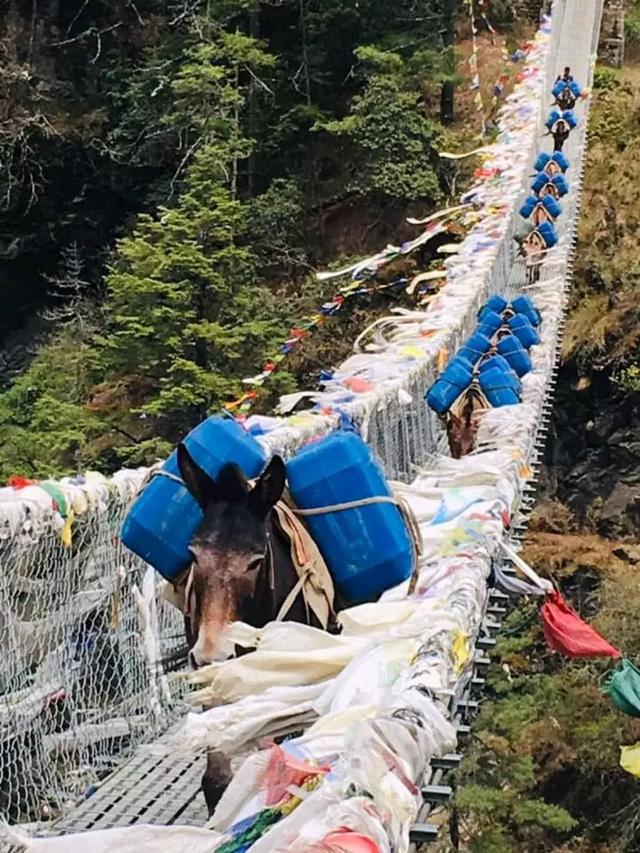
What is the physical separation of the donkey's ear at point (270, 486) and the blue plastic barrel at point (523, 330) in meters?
5.29

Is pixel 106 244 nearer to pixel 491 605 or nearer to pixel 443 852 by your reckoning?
pixel 443 852

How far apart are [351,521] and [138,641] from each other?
173 centimetres

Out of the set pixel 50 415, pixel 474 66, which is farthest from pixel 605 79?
pixel 50 415

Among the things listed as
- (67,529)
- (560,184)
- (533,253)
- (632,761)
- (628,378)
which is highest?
(67,529)

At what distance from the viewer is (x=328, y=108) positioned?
1756 centimetres

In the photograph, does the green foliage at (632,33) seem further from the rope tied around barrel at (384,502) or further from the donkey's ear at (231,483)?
the donkey's ear at (231,483)

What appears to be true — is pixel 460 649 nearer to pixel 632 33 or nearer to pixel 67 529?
pixel 67 529

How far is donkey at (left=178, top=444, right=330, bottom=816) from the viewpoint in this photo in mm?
2658

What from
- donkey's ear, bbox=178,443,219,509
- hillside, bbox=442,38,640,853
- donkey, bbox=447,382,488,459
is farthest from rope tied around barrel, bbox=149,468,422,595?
hillside, bbox=442,38,640,853

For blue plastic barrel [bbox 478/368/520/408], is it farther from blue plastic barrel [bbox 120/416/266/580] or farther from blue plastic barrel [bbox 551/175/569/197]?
blue plastic barrel [bbox 551/175/569/197]

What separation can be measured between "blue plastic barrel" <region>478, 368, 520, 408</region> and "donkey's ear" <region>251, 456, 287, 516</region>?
12.6 feet

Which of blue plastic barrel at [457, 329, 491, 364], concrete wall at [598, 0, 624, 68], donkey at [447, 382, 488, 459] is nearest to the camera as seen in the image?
donkey at [447, 382, 488, 459]

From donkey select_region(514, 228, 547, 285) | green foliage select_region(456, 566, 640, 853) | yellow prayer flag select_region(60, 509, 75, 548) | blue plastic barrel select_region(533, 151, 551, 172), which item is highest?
yellow prayer flag select_region(60, 509, 75, 548)

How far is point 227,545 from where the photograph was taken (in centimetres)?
270
